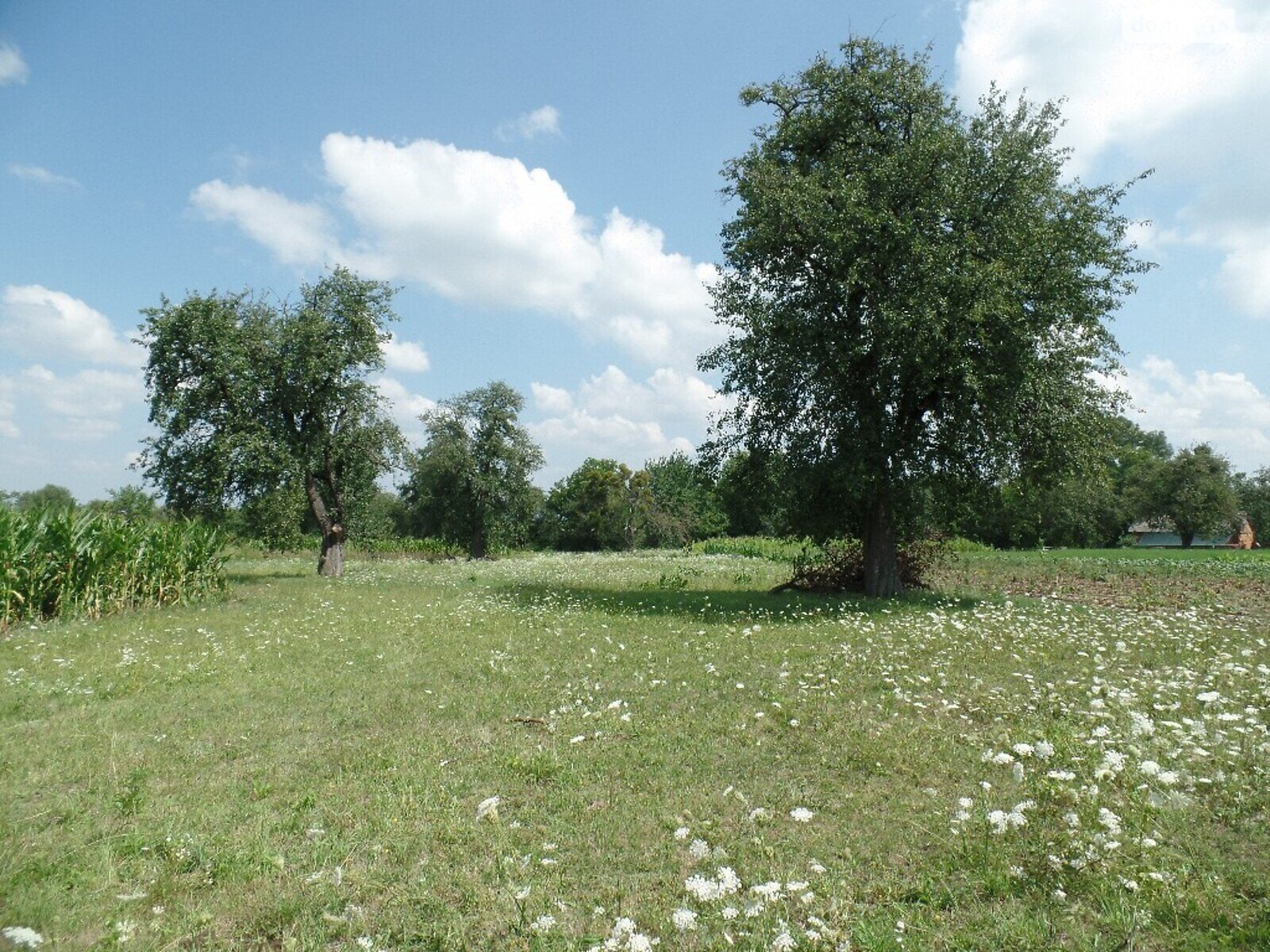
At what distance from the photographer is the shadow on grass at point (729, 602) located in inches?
648

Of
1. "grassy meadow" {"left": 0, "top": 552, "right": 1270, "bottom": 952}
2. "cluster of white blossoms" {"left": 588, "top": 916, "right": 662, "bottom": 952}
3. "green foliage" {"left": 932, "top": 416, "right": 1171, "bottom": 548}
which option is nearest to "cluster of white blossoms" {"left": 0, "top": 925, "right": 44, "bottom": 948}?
"grassy meadow" {"left": 0, "top": 552, "right": 1270, "bottom": 952}

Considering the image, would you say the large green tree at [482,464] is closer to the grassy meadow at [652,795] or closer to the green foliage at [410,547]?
the green foliage at [410,547]

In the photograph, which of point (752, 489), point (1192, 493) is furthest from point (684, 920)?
point (1192, 493)

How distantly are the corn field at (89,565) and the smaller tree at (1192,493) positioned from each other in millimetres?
95215

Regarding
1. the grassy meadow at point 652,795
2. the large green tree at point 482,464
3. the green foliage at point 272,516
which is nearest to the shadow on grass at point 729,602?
the grassy meadow at point 652,795

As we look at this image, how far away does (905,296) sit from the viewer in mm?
16328

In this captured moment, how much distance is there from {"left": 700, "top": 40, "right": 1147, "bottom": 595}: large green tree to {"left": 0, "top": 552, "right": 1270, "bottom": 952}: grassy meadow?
20.6 feet

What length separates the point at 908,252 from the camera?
54.5 feet

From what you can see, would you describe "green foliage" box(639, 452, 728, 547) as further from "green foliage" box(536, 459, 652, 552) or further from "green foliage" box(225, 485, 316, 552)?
"green foliage" box(225, 485, 316, 552)

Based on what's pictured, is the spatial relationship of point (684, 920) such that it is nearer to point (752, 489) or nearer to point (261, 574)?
point (752, 489)

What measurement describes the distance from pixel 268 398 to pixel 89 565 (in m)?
12.1

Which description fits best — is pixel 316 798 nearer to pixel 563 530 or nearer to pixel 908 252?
pixel 908 252

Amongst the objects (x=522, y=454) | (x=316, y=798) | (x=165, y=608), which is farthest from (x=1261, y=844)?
(x=522, y=454)

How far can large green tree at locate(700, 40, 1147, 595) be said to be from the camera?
16.4 m
